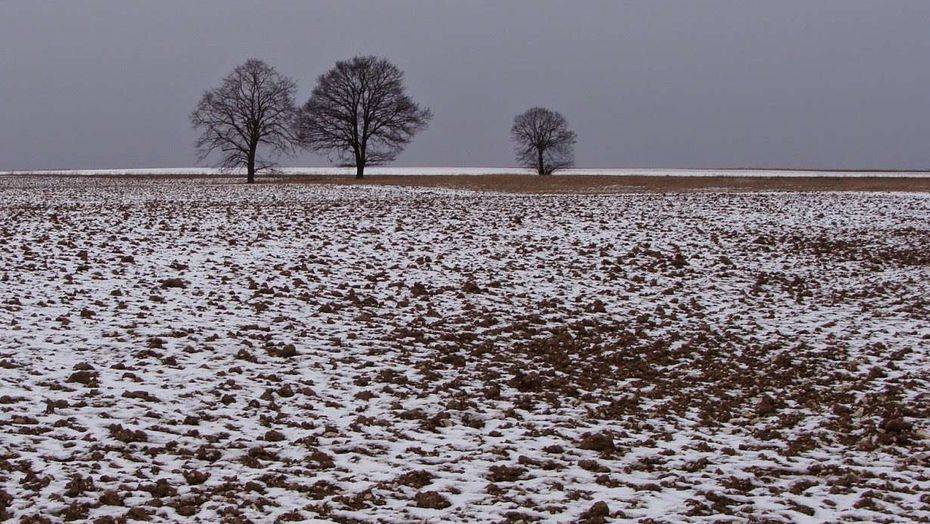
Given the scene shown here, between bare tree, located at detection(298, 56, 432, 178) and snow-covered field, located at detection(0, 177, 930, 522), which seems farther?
bare tree, located at detection(298, 56, 432, 178)

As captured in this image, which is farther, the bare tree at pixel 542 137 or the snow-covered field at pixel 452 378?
the bare tree at pixel 542 137

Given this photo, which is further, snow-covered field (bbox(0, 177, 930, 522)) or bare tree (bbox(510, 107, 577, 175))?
bare tree (bbox(510, 107, 577, 175))

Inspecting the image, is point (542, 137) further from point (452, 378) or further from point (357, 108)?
point (452, 378)

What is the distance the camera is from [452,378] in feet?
31.0

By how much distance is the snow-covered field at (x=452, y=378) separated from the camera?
6047 mm

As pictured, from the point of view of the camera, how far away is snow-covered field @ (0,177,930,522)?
605 centimetres

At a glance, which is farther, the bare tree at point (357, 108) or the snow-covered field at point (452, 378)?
the bare tree at point (357, 108)

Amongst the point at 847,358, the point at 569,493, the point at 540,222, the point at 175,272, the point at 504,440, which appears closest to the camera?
the point at 569,493

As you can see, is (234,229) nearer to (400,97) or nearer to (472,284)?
(472,284)

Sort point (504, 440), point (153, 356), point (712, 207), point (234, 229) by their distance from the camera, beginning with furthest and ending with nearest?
point (712, 207)
point (234, 229)
point (153, 356)
point (504, 440)

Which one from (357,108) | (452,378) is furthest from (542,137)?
(452,378)

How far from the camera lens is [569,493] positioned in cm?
612

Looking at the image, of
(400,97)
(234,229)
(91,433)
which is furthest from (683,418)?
(400,97)

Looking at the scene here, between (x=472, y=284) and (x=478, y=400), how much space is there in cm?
598
